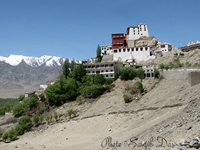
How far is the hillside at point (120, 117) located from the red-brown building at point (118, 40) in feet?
76.5

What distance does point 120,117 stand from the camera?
146 feet

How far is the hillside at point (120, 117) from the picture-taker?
33.8 m

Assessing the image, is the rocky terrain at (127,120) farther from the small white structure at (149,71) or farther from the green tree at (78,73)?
the green tree at (78,73)

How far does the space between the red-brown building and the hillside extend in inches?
918

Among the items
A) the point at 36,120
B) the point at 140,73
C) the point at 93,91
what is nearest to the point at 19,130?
the point at 36,120

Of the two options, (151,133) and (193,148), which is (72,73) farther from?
(193,148)

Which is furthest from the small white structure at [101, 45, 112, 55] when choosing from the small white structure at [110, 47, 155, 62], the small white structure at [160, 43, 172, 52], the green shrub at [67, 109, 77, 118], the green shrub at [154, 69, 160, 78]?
the green shrub at [67, 109, 77, 118]

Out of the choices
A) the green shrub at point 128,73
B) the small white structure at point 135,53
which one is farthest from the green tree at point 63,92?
the small white structure at point 135,53

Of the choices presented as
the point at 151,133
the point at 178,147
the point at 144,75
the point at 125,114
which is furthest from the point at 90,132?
the point at 178,147

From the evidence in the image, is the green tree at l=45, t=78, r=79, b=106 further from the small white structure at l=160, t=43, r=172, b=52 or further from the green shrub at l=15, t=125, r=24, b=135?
the small white structure at l=160, t=43, r=172, b=52

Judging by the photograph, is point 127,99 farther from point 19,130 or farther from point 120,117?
point 19,130

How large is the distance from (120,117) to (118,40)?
38508mm

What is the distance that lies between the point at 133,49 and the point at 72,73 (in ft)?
55.1

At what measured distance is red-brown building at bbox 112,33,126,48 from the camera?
7912cm
